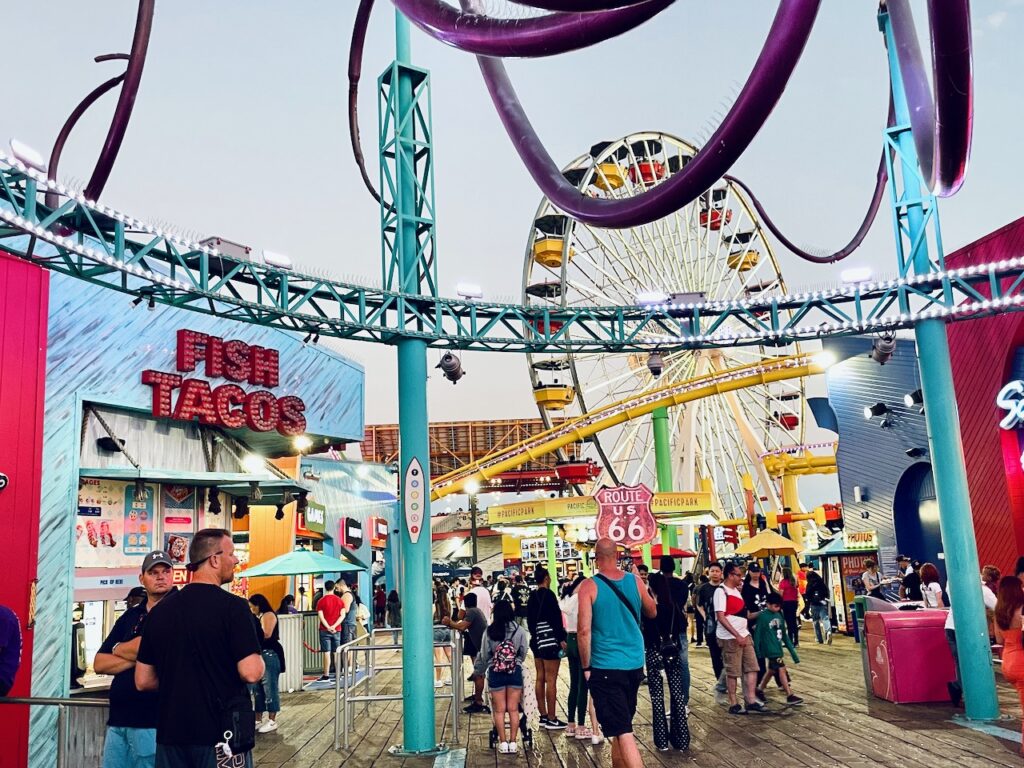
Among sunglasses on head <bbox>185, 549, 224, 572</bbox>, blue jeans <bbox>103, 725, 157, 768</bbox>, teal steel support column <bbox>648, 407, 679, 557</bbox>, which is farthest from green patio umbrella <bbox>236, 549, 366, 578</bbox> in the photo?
teal steel support column <bbox>648, 407, 679, 557</bbox>

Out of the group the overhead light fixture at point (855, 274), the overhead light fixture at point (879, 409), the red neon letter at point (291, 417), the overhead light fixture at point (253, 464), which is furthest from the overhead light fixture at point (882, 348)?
the overhead light fixture at point (253, 464)

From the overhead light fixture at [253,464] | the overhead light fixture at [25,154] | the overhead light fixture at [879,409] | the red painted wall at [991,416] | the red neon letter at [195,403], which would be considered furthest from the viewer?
the overhead light fixture at [879,409]

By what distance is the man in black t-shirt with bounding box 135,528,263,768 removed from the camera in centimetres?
414

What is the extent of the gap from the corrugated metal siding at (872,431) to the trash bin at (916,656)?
10284 mm

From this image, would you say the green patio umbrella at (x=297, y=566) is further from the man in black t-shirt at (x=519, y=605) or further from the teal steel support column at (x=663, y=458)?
the teal steel support column at (x=663, y=458)

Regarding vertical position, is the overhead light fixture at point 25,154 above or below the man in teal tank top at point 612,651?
above

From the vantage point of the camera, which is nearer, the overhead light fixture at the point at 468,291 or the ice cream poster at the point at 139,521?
the overhead light fixture at the point at 468,291

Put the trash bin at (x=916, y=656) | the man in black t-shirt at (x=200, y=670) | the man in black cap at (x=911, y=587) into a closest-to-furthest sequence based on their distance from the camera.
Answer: the man in black t-shirt at (x=200, y=670) → the trash bin at (x=916, y=656) → the man in black cap at (x=911, y=587)

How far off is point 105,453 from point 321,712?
4.71 meters

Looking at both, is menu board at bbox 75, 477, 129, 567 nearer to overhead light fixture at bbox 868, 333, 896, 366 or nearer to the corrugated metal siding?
overhead light fixture at bbox 868, 333, 896, 366

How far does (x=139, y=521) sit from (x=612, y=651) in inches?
393

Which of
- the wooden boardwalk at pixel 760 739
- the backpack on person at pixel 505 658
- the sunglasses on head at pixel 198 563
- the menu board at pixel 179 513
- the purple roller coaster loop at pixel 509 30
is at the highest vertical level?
the purple roller coaster loop at pixel 509 30

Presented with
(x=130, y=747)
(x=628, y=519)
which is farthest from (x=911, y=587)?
(x=130, y=747)

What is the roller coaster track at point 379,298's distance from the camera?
27.2 feet
